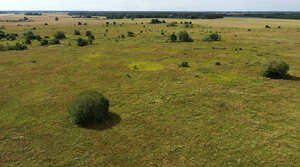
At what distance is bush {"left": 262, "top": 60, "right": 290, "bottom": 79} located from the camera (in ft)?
86.0

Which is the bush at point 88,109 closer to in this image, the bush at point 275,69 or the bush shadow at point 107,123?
the bush shadow at point 107,123

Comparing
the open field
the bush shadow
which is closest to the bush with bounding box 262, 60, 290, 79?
the open field

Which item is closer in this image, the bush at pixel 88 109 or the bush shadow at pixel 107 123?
the bush at pixel 88 109

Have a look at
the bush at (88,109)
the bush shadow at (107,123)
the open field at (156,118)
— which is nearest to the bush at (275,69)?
the open field at (156,118)

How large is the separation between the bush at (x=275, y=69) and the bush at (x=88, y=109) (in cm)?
2411

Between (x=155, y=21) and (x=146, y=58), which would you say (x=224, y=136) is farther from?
(x=155, y=21)

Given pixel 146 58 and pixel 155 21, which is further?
pixel 155 21

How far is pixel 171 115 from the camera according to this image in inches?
693

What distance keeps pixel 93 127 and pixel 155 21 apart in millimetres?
136091

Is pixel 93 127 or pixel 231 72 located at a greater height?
pixel 231 72

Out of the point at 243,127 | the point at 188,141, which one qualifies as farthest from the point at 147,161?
the point at 243,127

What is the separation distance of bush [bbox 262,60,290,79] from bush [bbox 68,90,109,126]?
2411cm

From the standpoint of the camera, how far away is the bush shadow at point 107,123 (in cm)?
1593

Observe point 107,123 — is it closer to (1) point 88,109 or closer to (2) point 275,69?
(1) point 88,109
